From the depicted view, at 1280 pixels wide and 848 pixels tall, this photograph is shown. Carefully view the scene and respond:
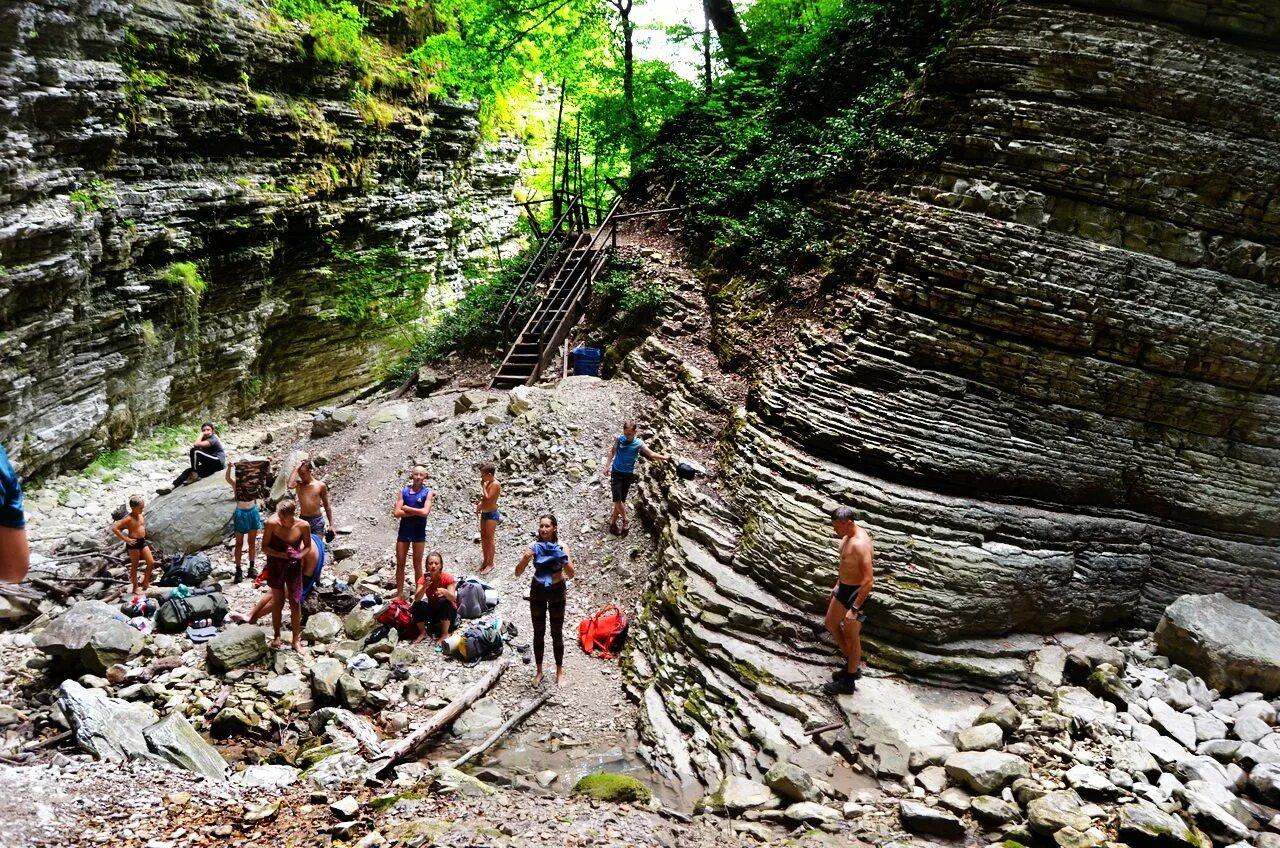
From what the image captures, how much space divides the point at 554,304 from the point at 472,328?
213 cm

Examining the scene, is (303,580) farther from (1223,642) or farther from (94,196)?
(94,196)

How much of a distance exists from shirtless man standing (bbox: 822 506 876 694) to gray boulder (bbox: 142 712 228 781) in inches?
206

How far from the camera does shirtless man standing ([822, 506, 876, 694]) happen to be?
6457mm

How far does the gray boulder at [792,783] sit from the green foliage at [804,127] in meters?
6.91

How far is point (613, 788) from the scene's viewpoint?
577cm

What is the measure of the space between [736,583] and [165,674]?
5.84 meters

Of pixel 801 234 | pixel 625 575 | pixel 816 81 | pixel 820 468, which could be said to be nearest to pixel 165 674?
pixel 625 575

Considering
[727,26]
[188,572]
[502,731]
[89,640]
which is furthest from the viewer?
[727,26]

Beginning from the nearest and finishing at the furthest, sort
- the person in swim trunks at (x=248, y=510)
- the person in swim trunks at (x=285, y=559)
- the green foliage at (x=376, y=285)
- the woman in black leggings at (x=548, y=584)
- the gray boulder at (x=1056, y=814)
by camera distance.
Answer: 1. the gray boulder at (x=1056, y=814)
2. the woman in black leggings at (x=548, y=584)
3. the person in swim trunks at (x=285, y=559)
4. the person in swim trunks at (x=248, y=510)
5. the green foliage at (x=376, y=285)

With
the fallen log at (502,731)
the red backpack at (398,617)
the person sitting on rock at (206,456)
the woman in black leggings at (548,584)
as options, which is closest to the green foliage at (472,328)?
the person sitting on rock at (206,456)

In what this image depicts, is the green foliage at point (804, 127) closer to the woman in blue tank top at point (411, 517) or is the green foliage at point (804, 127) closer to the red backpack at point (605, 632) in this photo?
the red backpack at point (605, 632)

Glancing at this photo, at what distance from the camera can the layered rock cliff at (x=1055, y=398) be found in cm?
718

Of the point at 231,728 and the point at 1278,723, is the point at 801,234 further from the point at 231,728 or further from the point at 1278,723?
the point at 231,728

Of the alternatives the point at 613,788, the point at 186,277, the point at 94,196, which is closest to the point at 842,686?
the point at 613,788
